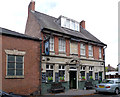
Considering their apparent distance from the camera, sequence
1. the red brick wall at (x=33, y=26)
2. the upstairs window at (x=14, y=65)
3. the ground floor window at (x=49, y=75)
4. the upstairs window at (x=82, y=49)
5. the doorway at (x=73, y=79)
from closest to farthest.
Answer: the upstairs window at (x=14, y=65), the ground floor window at (x=49, y=75), the red brick wall at (x=33, y=26), the doorway at (x=73, y=79), the upstairs window at (x=82, y=49)

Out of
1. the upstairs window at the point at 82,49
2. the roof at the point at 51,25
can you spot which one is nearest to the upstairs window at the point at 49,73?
the roof at the point at 51,25

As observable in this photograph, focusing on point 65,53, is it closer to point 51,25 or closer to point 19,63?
point 51,25

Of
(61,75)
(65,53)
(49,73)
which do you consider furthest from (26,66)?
(65,53)

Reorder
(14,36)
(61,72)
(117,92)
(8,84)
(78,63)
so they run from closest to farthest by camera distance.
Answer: (8,84), (14,36), (117,92), (61,72), (78,63)

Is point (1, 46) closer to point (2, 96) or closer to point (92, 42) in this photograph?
point (2, 96)

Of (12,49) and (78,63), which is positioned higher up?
(12,49)

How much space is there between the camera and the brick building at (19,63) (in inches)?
429

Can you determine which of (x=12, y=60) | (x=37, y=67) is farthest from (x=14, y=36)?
(x=37, y=67)

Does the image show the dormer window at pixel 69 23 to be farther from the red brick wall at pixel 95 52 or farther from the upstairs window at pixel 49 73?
the upstairs window at pixel 49 73

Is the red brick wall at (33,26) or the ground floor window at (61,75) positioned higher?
the red brick wall at (33,26)

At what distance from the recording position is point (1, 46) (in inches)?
430

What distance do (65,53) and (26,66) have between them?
515 centimetres

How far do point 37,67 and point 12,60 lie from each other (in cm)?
246

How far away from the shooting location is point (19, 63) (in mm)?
11758
